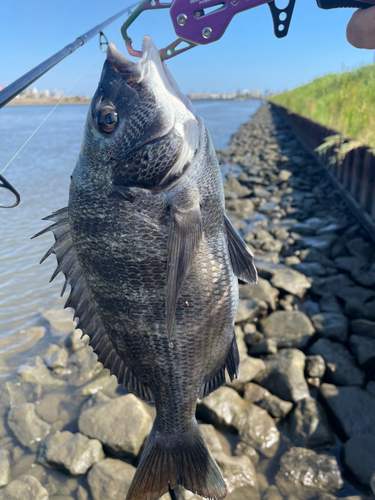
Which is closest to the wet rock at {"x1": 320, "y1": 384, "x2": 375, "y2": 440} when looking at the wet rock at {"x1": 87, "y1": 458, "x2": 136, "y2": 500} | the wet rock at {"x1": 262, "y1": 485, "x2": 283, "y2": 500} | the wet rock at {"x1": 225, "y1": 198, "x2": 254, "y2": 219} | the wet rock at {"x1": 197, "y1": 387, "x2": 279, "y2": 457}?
the wet rock at {"x1": 197, "y1": 387, "x2": 279, "y2": 457}

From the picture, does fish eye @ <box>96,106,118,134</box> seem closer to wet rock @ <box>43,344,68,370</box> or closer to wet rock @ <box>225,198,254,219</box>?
wet rock @ <box>43,344,68,370</box>

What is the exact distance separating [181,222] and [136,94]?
0.65 meters

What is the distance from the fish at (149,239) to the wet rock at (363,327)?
2420mm

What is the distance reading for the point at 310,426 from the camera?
2941 mm

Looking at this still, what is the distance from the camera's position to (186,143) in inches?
71.1

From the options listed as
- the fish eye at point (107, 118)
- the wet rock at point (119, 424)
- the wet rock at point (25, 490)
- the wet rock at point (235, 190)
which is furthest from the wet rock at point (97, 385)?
the wet rock at point (235, 190)

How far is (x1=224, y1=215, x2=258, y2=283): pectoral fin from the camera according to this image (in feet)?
6.62

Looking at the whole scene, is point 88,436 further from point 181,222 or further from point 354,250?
point 354,250

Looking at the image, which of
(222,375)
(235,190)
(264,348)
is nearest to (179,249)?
(222,375)

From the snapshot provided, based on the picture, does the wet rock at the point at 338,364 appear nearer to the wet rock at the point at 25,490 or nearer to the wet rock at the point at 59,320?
the wet rock at the point at 25,490

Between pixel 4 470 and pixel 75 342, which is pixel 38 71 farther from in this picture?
pixel 4 470

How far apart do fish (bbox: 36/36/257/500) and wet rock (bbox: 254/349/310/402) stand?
1.40 meters

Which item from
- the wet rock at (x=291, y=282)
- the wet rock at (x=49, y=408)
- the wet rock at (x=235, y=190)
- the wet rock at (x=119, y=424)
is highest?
the wet rock at (x=119, y=424)

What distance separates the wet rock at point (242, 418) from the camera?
9.76ft
